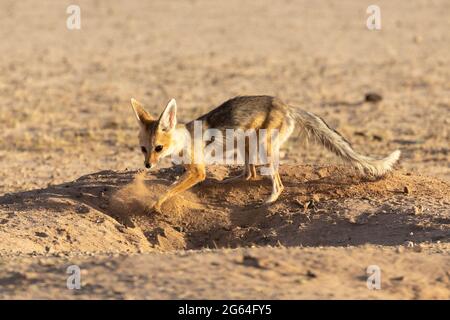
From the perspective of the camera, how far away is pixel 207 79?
67.0 ft

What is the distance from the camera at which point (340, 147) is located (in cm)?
957

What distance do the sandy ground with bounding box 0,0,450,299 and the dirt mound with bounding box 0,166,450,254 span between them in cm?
2

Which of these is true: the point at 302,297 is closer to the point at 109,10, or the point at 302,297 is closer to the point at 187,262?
the point at 187,262

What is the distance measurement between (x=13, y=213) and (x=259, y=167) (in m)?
2.51

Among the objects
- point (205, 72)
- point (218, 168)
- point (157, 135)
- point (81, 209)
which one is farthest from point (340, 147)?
point (205, 72)

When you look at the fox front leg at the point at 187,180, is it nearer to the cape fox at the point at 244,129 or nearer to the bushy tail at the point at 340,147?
the cape fox at the point at 244,129

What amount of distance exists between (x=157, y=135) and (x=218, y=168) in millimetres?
1632

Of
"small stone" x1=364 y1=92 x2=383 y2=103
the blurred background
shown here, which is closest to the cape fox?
the blurred background

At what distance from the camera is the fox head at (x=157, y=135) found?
8891 millimetres

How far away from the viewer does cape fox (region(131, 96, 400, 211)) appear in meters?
8.95

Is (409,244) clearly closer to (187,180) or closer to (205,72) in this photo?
(187,180)

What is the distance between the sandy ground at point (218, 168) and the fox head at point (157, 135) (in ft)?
2.51

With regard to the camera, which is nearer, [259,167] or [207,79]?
[259,167]
